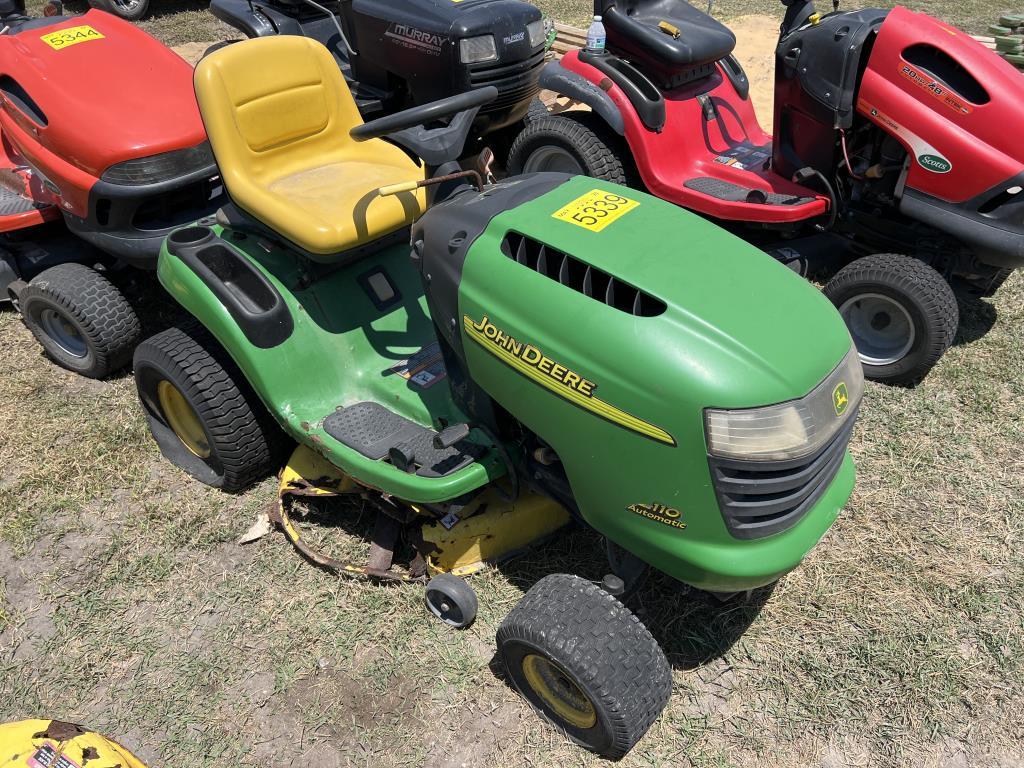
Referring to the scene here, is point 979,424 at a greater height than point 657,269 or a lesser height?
lesser

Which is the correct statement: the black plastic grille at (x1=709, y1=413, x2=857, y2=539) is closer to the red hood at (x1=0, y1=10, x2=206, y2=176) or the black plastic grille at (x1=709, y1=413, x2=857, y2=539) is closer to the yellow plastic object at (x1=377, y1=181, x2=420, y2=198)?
the yellow plastic object at (x1=377, y1=181, x2=420, y2=198)

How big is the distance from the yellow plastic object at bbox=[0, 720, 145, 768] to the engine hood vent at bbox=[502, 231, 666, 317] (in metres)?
1.55

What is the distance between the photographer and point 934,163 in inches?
130

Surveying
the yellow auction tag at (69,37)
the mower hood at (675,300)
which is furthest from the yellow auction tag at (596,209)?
the yellow auction tag at (69,37)

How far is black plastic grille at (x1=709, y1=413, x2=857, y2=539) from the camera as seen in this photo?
1819mm

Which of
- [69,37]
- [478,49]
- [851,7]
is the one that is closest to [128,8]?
[69,37]

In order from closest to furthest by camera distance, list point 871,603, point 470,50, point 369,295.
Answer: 1. point 871,603
2. point 369,295
3. point 470,50

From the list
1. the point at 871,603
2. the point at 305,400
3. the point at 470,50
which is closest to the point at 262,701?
the point at 305,400

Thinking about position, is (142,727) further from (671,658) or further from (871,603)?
(871,603)

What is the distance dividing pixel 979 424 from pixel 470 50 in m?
2.90

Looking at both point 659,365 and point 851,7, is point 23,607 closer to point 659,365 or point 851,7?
point 659,365

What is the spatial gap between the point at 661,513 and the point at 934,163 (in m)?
2.25

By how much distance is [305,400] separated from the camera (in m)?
2.61

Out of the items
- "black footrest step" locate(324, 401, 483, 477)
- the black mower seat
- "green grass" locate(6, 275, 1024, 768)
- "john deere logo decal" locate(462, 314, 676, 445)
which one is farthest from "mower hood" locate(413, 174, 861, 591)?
A: the black mower seat
